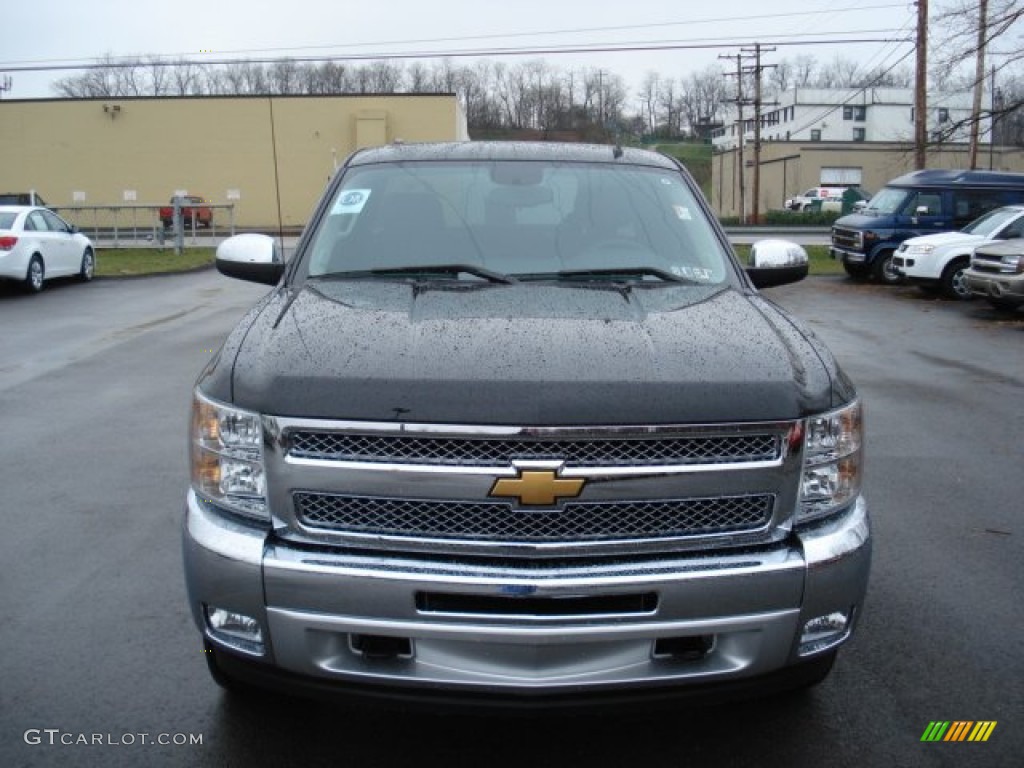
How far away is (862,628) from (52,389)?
7528 millimetres

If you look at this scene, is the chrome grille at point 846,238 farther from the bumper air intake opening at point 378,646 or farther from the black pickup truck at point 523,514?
the bumper air intake opening at point 378,646

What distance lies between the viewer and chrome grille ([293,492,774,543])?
255 cm

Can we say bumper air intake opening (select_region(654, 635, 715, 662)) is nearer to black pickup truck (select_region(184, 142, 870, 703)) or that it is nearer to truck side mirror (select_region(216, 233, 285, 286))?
black pickup truck (select_region(184, 142, 870, 703))

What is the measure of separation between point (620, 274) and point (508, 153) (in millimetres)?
1030

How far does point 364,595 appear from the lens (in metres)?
2.47

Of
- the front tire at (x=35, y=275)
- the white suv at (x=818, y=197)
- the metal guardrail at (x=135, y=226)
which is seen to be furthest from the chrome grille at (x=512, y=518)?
the white suv at (x=818, y=197)

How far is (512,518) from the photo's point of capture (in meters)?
2.54

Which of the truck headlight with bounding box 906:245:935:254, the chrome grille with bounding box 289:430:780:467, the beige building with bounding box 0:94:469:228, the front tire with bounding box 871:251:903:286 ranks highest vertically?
the beige building with bounding box 0:94:469:228

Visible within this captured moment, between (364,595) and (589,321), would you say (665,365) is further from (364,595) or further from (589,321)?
(364,595)

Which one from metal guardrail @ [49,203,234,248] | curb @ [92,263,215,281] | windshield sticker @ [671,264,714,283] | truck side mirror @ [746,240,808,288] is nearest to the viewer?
windshield sticker @ [671,264,714,283]

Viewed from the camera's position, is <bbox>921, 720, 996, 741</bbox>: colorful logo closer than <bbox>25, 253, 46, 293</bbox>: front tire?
Yes

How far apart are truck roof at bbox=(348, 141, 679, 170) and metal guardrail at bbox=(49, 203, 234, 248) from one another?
26.1 metres

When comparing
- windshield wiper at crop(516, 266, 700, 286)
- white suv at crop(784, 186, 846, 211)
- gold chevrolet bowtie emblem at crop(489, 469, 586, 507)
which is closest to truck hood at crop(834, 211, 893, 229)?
windshield wiper at crop(516, 266, 700, 286)

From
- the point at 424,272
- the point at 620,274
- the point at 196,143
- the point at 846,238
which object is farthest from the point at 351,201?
the point at 196,143
